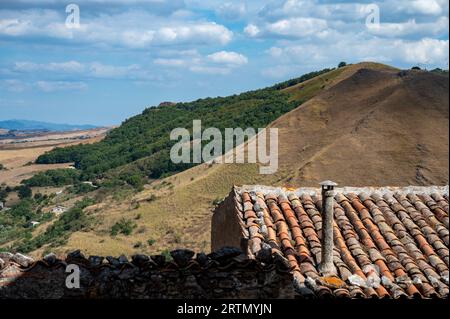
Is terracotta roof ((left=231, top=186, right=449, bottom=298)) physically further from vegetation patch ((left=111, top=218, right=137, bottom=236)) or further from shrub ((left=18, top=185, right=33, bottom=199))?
shrub ((left=18, top=185, right=33, bottom=199))

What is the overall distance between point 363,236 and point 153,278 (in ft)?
14.1

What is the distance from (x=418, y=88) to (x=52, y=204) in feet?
114

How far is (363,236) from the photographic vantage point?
945cm

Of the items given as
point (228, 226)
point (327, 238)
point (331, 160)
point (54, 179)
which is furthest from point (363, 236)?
point (54, 179)

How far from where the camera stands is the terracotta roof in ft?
27.0

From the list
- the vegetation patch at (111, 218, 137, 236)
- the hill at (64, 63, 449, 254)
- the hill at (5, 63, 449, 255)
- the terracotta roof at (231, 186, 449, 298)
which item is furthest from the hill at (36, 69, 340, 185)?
the terracotta roof at (231, 186, 449, 298)

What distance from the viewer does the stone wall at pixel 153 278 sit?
20.0ft

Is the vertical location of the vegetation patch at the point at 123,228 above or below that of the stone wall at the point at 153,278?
below

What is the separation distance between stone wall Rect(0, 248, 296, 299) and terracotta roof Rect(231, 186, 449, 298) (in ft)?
5.14

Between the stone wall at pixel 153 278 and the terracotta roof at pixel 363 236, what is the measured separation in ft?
5.14

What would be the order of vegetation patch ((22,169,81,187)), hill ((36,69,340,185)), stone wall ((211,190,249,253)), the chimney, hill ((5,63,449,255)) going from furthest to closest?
vegetation patch ((22,169,81,187)), hill ((36,69,340,185)), hill ((5,63,449,255)), stone wall ((211,190,249,253)), the chimney

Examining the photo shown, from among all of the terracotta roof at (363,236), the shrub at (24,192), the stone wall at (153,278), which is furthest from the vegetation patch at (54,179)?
the stone wall at (153,278)

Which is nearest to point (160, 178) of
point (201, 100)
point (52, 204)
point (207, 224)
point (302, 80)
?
point (52, 204)

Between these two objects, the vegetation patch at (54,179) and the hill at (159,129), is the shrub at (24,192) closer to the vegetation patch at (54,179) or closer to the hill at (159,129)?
the vegetation patch at (54,179)
